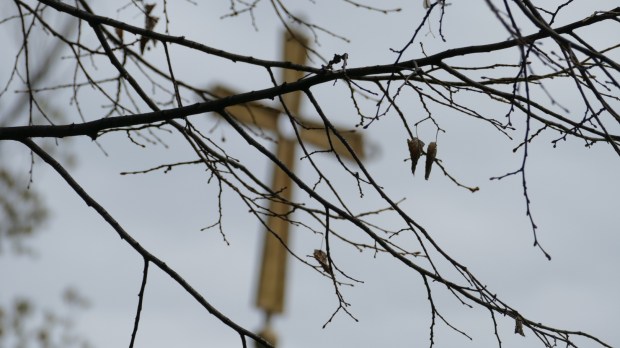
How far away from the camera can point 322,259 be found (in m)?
2.53

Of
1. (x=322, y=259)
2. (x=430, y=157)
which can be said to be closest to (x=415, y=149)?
(x=430, y=157)

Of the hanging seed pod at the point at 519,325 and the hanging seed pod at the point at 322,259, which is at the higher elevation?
the hanging seed pod at the point at 322,259

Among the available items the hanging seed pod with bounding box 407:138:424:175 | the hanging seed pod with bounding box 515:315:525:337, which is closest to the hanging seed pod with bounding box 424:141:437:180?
the hanging seed pod with bounding box 407:138:424:175

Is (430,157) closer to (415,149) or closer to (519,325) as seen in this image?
(415,149)

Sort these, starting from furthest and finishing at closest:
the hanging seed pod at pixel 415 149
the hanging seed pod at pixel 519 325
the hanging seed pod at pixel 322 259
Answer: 1. the hanging seed pod at pixel 322 259
2. the hanging seed pod at pixel 519 325
3. the hanging seed pod at pixel 415 149

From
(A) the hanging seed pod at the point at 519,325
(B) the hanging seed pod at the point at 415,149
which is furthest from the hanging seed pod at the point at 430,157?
(A) the hanging seed pod at the point at 519,325

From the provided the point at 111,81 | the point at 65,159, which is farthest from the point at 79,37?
the point at 65,159

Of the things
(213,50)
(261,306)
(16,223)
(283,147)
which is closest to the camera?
(213,50)

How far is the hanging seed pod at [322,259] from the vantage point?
2.52m

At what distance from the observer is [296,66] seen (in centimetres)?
226

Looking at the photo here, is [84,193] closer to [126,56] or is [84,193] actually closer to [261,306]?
[126,56]

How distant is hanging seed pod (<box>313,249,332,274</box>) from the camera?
2.52 m

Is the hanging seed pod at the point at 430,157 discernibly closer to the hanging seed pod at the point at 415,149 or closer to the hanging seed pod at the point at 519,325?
the hanging seed pod at the point at 415,149

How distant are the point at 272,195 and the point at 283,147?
4648 millimetres
